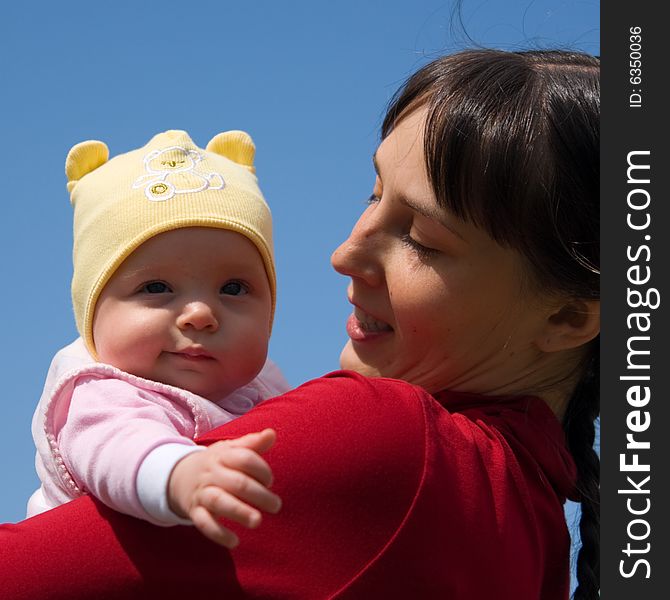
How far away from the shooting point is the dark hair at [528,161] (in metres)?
2.76

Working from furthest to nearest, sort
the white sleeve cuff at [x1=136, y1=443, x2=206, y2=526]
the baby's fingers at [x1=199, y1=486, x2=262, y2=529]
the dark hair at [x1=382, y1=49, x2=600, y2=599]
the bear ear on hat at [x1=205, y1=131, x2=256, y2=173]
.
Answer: the bear ear on hat at [x1=205, y1=131, x2=256, y2=173]
the dark hair at [x1=382, y1=49, x2=600, y2=599]
the white sleeve cuff at [x1=136, y1=443, x2=206, y2=526]
the baby's fingers at [x1=199, y1=486, x2=262, y2=529]

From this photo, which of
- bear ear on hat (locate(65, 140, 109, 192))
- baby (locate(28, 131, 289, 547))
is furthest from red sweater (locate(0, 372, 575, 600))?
bear ear on hat (locate(65, 140, 109, 192))

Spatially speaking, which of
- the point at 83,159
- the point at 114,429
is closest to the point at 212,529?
the point at 114,429

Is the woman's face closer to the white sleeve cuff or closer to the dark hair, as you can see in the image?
the dark hair

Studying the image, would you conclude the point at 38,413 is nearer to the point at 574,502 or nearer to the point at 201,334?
the point at 201,334

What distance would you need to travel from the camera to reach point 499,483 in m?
2.49

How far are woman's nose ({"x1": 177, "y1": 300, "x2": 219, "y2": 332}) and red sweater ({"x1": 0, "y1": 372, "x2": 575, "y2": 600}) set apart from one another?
0.61m

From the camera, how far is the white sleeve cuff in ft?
6.89

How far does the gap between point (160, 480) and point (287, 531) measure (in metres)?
0.30

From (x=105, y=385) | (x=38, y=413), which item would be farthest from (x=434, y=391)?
(x=38, y=413)

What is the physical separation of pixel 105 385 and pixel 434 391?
86 centimetres

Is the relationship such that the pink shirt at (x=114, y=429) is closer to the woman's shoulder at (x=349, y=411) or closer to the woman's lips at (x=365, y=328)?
the woman's shoulder at (x=349, y=411)

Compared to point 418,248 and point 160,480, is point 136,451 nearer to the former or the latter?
point 160,480

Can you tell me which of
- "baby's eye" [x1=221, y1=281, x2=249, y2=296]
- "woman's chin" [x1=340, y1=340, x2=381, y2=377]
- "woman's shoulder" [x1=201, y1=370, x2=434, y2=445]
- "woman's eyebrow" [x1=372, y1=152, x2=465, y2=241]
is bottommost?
"woman's shoulder" [x1=201, y1=370, x2=434, y2=445]
